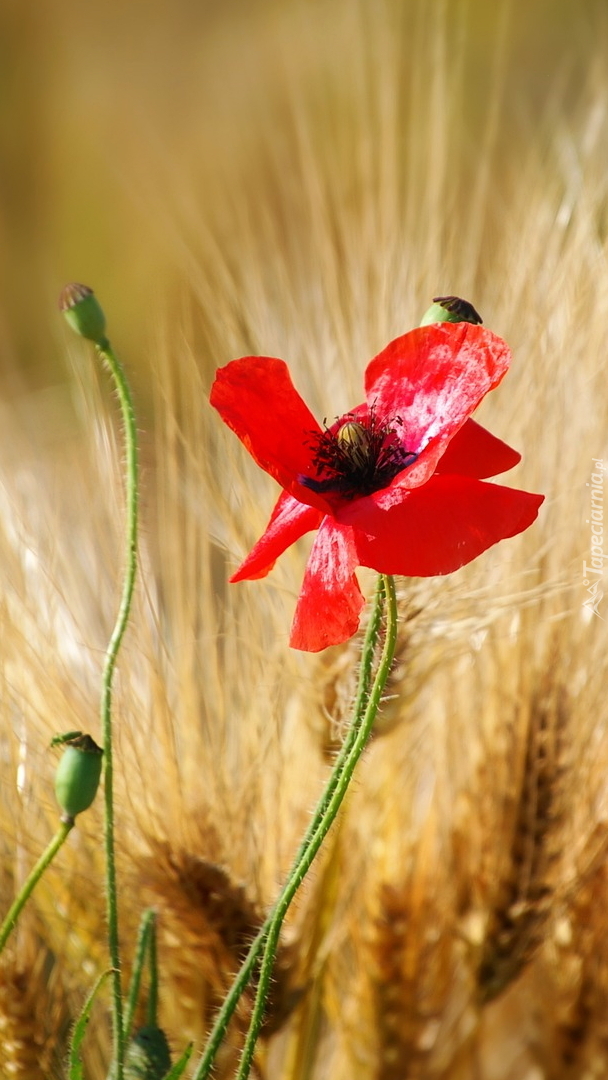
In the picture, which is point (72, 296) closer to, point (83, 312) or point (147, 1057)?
point (83, 312)

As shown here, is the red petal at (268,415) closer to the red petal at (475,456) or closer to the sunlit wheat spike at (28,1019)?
the red petal at (475,456)

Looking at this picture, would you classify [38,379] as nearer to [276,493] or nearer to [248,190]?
[248,190]

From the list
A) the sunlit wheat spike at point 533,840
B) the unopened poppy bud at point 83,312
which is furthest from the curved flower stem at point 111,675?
the sunlit wheat spike at point 533,840

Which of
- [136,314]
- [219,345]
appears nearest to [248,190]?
[136,314]

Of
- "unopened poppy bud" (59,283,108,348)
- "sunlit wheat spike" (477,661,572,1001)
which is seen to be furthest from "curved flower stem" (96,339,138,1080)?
"sunlit wheat spike" (477,661,572,1001)

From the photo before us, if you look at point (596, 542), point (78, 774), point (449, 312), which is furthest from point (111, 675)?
point (596, 542)

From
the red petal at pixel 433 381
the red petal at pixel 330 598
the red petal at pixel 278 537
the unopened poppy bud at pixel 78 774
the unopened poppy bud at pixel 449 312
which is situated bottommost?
the unopened poppy bud at pixel 78 774

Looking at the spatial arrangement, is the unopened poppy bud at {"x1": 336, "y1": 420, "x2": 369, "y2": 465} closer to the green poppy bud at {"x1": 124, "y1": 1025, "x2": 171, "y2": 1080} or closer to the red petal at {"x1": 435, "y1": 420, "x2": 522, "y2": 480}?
the red petal at {"x1": 435, "y1": 420, "x2": 522, "y2": 480}
